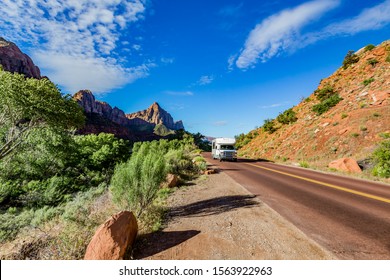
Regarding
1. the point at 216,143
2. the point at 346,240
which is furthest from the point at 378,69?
the point at 346,240

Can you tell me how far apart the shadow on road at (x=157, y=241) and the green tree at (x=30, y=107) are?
28.8 ft

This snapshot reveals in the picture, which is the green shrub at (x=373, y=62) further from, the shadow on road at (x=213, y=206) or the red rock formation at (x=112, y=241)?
the red rock formation at (x=112, y=241)

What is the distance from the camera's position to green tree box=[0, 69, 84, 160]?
328 inches

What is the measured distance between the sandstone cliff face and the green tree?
102m

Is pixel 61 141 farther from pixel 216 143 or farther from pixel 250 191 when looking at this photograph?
pixel 216 143

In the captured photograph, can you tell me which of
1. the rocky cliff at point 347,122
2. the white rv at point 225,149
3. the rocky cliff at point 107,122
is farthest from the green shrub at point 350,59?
the rocky cliff at point 107,122

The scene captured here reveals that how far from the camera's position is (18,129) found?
10641mm

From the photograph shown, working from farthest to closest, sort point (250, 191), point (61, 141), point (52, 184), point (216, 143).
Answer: point (216, 143) < point (52, 184) < point (61, 141) < point (250, 191)

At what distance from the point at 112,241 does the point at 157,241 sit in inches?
38.7

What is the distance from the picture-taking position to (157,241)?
13.2ft

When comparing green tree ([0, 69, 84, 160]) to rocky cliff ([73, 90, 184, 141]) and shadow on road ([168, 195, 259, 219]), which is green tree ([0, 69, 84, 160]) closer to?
shadow on road ([168, 195, 259, 219])

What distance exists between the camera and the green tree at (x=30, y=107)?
8.33 m
